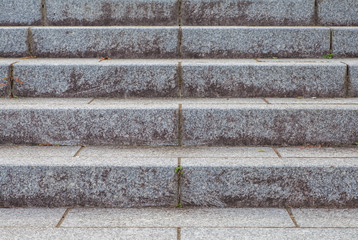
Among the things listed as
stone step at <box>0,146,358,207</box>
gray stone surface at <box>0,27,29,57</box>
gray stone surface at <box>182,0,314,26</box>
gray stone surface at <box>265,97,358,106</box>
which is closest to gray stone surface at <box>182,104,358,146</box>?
gray stone surface at <box>265,97,358,106</box>

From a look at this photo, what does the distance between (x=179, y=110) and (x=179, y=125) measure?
11cm

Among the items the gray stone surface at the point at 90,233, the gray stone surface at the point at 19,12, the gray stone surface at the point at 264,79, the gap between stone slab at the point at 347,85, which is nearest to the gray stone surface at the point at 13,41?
the gray stone surface at the point at 19,12

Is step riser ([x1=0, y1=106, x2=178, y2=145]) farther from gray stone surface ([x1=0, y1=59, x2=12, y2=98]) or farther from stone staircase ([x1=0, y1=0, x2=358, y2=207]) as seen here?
gray stone surface ([x1=0, y1=59, x2=12, y2=98])

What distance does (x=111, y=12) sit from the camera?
400 cm

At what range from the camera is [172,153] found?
8.49 ft

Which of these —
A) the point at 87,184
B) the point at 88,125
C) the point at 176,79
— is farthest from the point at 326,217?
the point at 88,125

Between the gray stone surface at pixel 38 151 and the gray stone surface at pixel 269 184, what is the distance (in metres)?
0.80

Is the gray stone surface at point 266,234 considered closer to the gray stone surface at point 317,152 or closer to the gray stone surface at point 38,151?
the gray stone surface at point 317,152

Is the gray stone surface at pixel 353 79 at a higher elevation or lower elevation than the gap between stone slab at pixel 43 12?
lower

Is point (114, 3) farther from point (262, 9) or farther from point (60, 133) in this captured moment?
point (60, 133)

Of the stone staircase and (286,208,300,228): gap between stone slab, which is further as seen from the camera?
the stone staircase

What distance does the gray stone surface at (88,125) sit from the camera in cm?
269

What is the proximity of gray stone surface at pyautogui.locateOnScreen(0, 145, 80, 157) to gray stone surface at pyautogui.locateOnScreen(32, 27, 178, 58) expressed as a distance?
120 cm

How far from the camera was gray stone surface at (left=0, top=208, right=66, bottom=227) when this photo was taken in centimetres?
214
